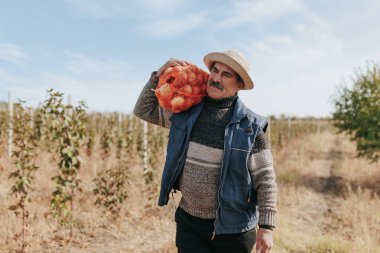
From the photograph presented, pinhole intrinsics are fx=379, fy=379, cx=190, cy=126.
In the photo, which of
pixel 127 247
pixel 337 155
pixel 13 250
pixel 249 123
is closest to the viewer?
pixel 249 123

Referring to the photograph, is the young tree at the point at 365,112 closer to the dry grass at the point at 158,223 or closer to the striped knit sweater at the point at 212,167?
the dry grass at the point at 158,223

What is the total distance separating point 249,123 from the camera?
240 centimetres

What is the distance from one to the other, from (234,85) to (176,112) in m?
0.43

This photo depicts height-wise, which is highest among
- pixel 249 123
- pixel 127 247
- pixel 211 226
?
pixel 249 123

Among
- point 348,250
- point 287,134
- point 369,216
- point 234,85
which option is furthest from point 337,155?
point 234,85

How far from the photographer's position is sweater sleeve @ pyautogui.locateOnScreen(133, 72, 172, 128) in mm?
2623

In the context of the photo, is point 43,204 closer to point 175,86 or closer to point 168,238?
point 168,238

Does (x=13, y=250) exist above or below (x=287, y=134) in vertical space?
below

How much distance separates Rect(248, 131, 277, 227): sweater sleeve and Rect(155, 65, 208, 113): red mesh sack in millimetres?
500

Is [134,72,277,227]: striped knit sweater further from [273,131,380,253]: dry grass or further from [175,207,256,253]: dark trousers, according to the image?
[273,131,380,253]: dry grass

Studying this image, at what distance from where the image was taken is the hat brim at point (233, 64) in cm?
243

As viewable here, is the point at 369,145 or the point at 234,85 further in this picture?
the point at 369,145

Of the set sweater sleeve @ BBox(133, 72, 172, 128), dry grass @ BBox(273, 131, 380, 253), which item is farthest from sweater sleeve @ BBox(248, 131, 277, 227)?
dry grass @ BBox(273, 131, 380, 253)

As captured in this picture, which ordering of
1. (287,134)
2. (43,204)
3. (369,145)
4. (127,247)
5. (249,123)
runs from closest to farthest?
(249,123) < (127,247) < (43,204) < (369,145) < (287,134)
